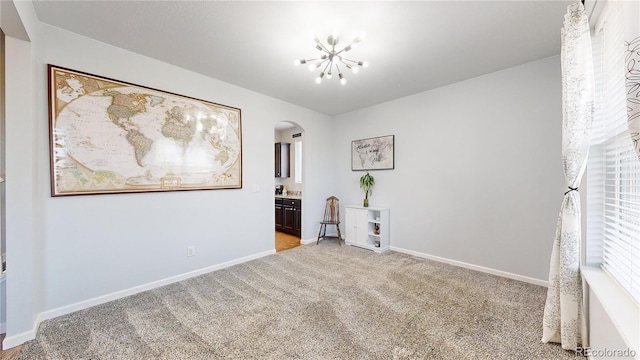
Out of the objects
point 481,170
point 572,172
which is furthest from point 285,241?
point 572,172

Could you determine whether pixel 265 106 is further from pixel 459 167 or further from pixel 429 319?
pixel 429 319

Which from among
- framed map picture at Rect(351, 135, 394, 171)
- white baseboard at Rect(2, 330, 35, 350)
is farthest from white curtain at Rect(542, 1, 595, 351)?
white baseboard at Rect(2, 330, 35, 350)

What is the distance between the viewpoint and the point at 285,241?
471 cm

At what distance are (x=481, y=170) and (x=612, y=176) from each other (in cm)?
151

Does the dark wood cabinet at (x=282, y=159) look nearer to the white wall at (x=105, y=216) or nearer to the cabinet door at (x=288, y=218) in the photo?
the cabinet door at (x=288, y=218)

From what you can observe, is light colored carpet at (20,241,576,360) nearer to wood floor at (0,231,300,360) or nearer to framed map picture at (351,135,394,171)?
wood floor at (0,231,300,360)

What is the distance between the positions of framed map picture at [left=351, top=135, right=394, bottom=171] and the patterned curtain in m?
3.22

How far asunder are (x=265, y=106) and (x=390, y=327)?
3.40 meters

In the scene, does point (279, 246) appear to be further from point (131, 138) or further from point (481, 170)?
point (481, 170)

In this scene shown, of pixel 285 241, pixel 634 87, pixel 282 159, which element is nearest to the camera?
pixel 634 87

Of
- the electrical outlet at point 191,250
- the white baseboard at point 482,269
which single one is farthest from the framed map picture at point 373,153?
the electrical outlet at point 191,250

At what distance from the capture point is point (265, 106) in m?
3.80

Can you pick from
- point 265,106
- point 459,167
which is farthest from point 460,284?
point 265,106

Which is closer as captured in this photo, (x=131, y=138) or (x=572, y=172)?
(x=572, y=172)
